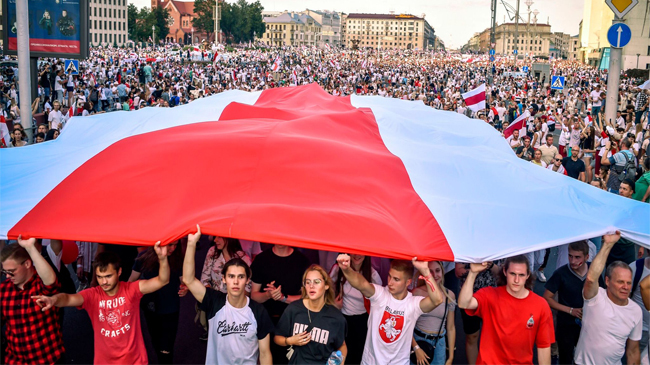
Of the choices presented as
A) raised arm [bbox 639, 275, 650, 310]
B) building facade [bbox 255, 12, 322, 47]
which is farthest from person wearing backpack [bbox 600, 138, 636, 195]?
building facade [bbox 255, 12, 322, 47]

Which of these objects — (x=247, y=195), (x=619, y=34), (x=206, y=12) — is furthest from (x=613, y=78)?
(x=206, y=12)

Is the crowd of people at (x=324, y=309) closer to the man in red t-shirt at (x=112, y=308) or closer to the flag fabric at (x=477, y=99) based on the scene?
the man in red t-shirt at (x=112, y=308)

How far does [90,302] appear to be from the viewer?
4.57 meters

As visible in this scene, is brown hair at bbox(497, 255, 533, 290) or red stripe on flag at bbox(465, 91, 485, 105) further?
red stripe on flag at bbox(465, 91, 485, 105)

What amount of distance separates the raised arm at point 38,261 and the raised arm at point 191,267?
104 cm

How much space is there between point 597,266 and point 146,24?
11661cm

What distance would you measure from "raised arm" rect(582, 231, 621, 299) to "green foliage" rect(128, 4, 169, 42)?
114 meters

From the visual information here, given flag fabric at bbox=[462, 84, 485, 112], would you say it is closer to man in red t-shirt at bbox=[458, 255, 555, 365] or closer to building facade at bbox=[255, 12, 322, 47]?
man in red t-shirt at bbox=[458, 255, 555, 365]

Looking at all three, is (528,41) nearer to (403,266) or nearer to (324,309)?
(403,266)

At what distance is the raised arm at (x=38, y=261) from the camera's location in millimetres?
4414

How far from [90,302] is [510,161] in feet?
15.6

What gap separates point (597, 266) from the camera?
458 cm

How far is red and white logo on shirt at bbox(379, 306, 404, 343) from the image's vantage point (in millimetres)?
4574

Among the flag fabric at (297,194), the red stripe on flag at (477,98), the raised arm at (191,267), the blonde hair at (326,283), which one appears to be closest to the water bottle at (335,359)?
the blonde hair at (326,283)
